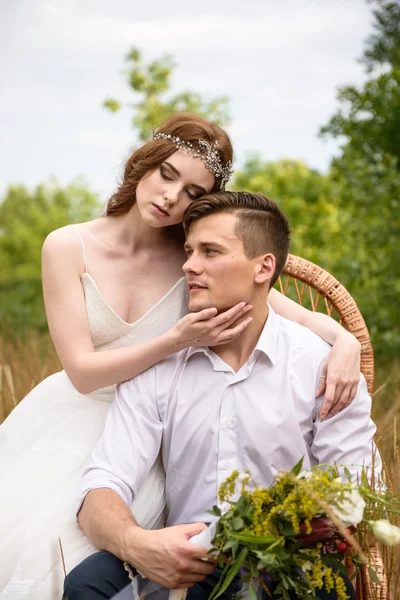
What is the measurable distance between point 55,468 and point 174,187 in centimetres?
116

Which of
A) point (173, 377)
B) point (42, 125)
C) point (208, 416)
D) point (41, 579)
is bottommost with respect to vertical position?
point (41, 579)

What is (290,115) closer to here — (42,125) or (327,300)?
(42,125)

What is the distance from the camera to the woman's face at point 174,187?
2699 mm

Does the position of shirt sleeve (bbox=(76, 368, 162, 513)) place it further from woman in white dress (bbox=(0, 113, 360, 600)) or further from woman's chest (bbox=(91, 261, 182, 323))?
woman's chest (bbox=(91, 261, 182, 323))

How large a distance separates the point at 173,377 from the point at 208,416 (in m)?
0.21

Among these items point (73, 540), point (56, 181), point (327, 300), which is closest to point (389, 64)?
point (327, 300)

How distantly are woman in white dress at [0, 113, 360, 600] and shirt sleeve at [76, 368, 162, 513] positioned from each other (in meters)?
0.07

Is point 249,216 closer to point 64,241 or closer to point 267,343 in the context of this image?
point 267,343

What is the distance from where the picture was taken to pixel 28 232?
21.3 m

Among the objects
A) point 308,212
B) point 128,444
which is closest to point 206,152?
point 128,444

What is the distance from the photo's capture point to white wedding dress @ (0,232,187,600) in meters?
2.23

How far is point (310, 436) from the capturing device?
2.49 metres

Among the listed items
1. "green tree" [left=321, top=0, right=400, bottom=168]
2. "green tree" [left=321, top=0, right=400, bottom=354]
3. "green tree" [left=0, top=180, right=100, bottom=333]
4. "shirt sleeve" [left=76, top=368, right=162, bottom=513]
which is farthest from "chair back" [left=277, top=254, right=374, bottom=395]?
"green tree" [left=0, top=180, right=100, bottom=333]

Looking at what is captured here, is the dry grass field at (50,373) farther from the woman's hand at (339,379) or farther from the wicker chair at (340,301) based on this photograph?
the woman's hand at (339,379)
